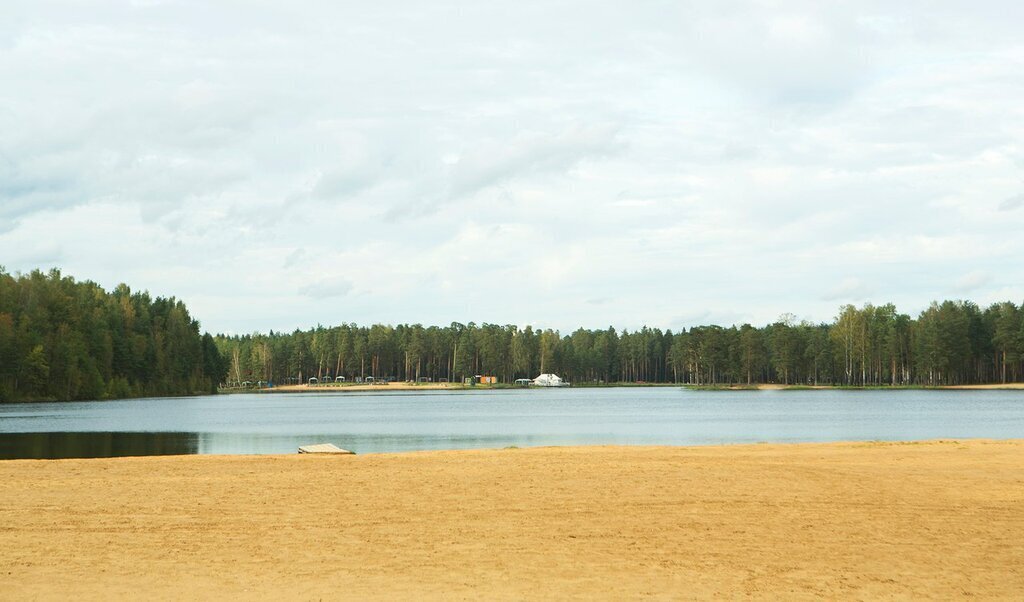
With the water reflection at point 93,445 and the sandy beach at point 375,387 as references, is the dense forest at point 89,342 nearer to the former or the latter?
the sandy beach at point 375,387

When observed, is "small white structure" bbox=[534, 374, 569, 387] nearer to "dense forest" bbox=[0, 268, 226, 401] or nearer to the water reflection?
"dense forest" bbox=[0, 268, 226, 401]

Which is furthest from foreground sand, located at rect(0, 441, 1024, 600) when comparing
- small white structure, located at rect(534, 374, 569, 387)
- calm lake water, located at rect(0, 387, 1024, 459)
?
small white structure, located at rect(534, 374, 569, 387)

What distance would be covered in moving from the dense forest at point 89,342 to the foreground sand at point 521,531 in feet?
281

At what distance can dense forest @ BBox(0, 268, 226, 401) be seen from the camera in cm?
9862

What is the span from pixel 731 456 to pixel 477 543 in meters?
13.9

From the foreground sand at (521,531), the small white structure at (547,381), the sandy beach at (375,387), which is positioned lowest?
the sandy beach at (375,387)

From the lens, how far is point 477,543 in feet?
41.8

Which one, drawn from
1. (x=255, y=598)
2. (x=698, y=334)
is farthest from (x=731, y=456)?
(x=698, y=334)

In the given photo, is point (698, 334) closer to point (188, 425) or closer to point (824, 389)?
point (824, 389)

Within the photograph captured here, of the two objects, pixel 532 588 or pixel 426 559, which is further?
pixel 426 559

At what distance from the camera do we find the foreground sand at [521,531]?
1059 centimetres

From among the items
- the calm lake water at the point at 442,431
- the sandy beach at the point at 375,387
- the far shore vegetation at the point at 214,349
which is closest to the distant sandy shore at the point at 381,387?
the sandy beach at the point at 375,387

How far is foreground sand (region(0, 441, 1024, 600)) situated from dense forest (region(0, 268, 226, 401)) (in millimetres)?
85621

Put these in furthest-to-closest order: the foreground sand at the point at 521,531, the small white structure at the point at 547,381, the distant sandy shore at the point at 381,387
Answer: the small white structure at the point at 547,381 → the distant sandy shore at the point at 381,387 → the foreground sand at the point at 521,531
